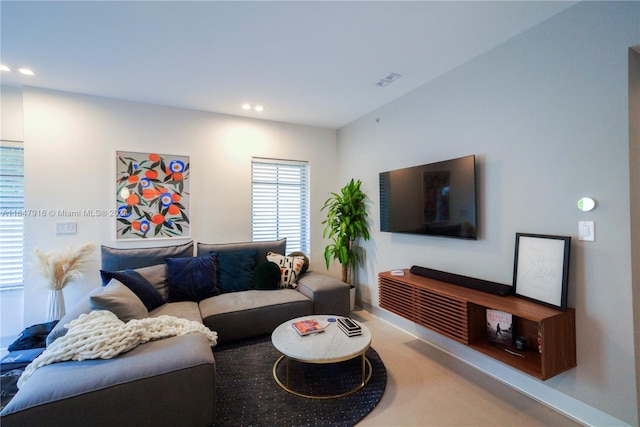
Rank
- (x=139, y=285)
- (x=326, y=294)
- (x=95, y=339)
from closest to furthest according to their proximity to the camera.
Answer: (x=95, y=339) → (x=139, y=285) → (x=326, y=294)

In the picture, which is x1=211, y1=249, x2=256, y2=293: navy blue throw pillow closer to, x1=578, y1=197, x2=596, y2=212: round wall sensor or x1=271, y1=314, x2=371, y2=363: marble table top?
x1=271, y1=314, x2=371, y2=363: marble table top

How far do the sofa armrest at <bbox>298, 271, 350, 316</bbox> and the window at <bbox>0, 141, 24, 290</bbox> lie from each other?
9.98ft

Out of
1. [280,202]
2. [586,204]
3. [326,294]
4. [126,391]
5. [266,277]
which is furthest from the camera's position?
[280,202]

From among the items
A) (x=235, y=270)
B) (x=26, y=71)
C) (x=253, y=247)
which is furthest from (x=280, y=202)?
(x=26, y=71)

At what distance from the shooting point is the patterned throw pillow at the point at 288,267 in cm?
337

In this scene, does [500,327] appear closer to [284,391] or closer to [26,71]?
[284,391]

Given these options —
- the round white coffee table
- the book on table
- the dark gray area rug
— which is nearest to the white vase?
the dark gray area rug

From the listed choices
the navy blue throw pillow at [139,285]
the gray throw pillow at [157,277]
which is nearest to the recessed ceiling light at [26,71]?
→ the navy blue throw pillow at [139,285]

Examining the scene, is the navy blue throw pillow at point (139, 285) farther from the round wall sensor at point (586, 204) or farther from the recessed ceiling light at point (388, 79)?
the round wall sensor at point (586, 204)

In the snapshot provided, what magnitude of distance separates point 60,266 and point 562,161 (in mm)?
4461

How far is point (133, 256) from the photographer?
2953mm

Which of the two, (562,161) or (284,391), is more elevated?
(562,161)

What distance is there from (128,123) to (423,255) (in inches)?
147

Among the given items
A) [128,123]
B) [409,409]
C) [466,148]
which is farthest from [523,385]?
A: [128,123]
